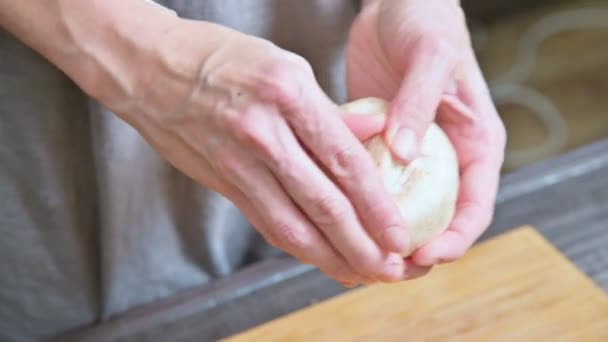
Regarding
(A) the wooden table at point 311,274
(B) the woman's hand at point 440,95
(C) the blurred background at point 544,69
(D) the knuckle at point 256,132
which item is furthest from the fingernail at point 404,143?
(C) the blurred background at point 544,69

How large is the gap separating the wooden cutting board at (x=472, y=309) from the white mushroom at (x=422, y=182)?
13 centimetres

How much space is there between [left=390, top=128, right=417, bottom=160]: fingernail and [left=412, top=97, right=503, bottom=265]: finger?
0.07 metres

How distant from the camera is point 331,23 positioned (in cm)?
69

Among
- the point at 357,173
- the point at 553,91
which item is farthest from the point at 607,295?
the point at 553,91

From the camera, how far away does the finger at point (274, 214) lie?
18.4 inches

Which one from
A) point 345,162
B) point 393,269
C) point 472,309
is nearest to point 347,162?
point 345,162

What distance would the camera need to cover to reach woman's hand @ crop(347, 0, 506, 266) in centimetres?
54

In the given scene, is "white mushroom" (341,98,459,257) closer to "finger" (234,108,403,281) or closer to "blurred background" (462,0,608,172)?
"finger" (234,108,403,281)

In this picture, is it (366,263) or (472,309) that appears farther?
(472,309)

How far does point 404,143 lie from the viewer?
53cm

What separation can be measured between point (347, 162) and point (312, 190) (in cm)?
3

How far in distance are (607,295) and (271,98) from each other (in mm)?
412

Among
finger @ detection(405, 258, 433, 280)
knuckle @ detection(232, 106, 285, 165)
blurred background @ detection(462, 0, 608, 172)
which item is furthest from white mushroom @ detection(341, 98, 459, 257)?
blurred background @ detection(462, 0, 608, 172)

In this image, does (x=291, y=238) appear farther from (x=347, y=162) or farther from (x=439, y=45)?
(x=439, y=45)
